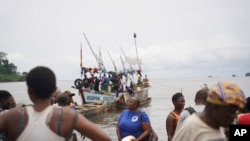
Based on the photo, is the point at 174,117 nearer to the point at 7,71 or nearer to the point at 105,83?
the point at 105,83

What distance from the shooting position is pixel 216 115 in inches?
101

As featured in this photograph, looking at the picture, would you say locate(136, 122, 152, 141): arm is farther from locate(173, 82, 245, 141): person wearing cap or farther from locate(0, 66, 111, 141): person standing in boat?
locate(0, 66, 111, 141): person standing in boat

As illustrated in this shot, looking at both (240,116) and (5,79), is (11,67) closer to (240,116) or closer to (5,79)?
(5,79)

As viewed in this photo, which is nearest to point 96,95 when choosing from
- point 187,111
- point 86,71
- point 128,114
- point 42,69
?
point 86,71

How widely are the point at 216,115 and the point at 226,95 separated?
169 millimetres

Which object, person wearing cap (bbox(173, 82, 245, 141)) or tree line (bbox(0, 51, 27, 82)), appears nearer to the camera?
person wearing cap (bbox(173, 82, 245, 141))

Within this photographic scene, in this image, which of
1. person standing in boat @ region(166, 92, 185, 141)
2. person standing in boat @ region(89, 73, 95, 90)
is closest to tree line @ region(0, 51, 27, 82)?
person standing in boat @ region(89, 73, 95, 90)

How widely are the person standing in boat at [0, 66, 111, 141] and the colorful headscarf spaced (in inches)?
31.8

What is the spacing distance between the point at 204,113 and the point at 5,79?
118 m

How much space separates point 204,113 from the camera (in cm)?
267

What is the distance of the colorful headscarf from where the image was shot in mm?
2502

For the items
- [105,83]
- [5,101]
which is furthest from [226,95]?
[105,83]

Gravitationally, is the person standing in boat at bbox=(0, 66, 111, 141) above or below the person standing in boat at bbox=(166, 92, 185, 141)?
Answer: above

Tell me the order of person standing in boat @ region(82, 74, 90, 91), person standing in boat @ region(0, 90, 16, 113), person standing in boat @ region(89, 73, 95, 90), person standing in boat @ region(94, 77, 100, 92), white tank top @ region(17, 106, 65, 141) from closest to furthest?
1. white tank top @ region(17, 106, 65, 141)
2. person standing in boat @ region(0, 90, 16, 113)
3. person standing in boat @ region(82, 74, 90, 91)
4. person standing in boat @ region(89, 73, 95, 90)
5. person standing in boat @ region(94, 77, 100, 92)
